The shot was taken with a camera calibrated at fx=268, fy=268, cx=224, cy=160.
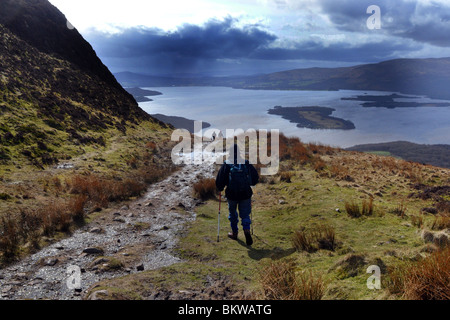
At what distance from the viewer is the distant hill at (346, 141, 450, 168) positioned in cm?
12754

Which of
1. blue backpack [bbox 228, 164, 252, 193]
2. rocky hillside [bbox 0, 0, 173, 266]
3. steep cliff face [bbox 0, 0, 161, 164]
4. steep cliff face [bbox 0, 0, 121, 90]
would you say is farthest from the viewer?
steep cliff face [bbox 0, 0, 121, 90]

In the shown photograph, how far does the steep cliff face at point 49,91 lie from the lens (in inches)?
642

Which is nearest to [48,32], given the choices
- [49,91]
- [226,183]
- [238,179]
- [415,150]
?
[49,91]

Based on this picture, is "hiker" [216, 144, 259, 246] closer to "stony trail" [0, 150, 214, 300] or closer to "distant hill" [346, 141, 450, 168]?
"stony trail" [0, 150, 214, 300]

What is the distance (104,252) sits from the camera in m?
6.60

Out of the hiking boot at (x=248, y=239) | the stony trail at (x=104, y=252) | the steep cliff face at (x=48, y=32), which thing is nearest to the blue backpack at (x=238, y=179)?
the hiking boot at (x=248, y=239)

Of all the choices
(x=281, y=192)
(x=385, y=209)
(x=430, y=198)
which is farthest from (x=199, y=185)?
(x=430, y=198)

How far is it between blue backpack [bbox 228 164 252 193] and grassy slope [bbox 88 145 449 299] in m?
1.50

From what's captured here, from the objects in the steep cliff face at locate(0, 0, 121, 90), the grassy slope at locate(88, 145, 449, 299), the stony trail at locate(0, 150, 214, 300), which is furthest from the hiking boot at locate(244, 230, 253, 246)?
the steep cliff face at locate(0, 0, 121, 90)

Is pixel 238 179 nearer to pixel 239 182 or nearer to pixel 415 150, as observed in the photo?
pixel 239 182

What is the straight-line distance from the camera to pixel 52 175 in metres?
12.3

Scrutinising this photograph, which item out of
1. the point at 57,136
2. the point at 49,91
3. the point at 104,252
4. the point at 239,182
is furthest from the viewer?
the point at 49,91

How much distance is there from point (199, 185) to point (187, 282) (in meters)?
7.92

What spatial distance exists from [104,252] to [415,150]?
168m
